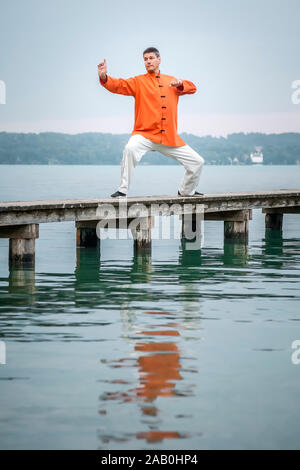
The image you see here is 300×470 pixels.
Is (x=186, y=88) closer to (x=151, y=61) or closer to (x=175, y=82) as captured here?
(x=175, y=82)

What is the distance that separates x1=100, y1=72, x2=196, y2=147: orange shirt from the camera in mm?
12375

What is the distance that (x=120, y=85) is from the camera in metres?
12.0

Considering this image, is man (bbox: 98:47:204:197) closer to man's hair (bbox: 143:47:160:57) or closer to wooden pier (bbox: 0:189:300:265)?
man's hair (bbox: 143:47:160:57)

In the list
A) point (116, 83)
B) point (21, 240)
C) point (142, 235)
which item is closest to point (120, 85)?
point (116, 83)

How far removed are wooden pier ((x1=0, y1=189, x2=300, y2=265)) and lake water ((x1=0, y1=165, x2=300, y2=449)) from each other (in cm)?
52

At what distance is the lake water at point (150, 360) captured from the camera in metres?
4.99

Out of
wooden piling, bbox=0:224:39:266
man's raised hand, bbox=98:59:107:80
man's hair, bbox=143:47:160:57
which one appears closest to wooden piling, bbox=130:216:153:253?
wooden piling, bbox=0:224:39:266

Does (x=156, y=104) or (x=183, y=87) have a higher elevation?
(x=183, y=87)

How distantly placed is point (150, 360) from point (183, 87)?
6.74 metres

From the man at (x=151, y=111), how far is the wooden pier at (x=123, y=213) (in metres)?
0.43

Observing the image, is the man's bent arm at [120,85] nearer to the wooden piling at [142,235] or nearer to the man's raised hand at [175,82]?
the man's raised hand at [175,82]

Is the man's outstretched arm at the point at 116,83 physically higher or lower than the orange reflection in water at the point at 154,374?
higher

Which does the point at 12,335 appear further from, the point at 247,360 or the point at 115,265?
the point at 115,265

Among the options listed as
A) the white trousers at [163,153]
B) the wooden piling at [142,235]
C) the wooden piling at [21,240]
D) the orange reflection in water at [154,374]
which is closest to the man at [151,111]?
the white trousers at [163,153]
